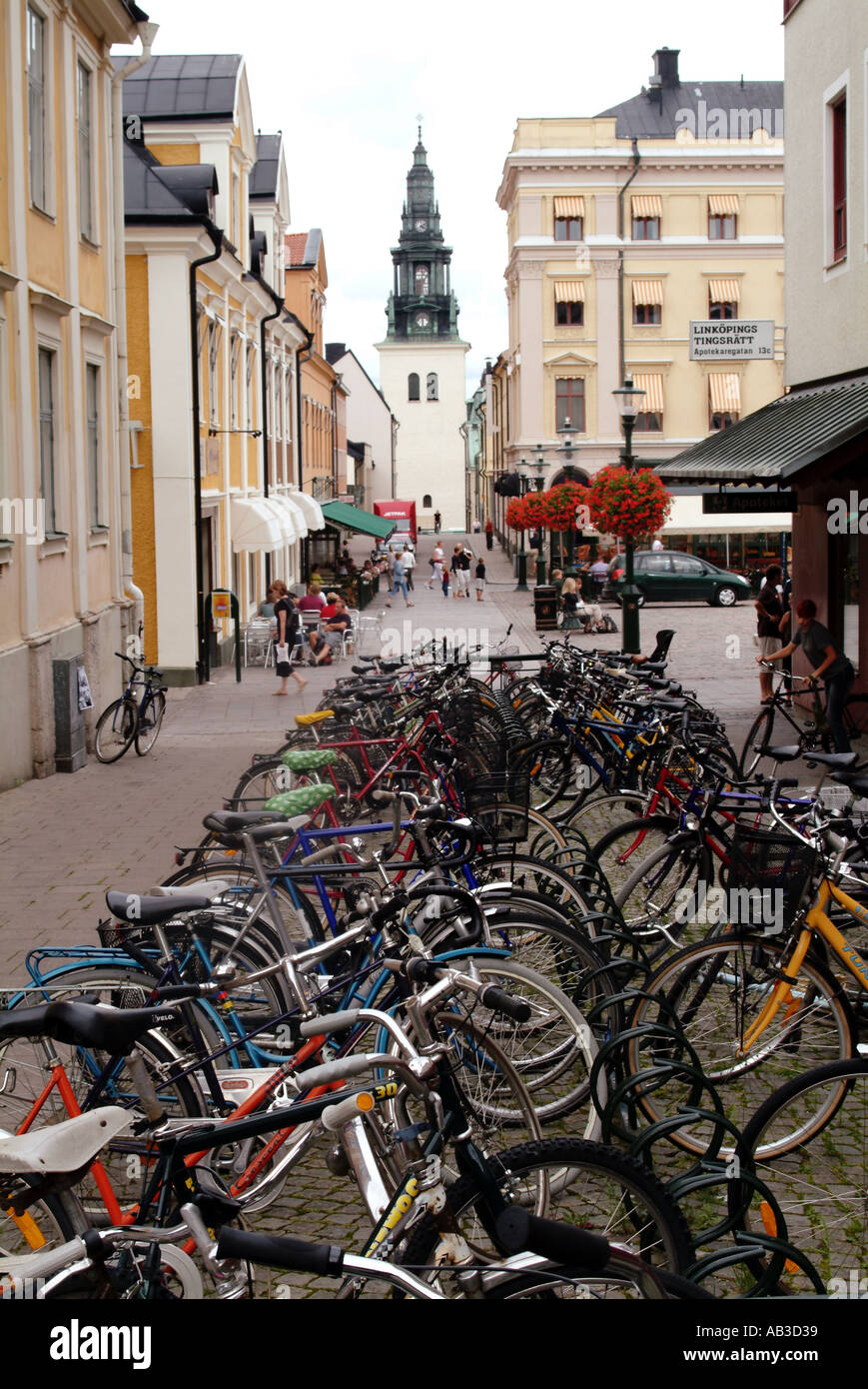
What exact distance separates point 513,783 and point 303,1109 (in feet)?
13.9

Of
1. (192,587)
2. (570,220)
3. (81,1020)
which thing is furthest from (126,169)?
(570,220)

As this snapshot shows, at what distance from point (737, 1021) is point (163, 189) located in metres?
19.3

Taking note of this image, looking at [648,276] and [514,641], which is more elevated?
[648,276]

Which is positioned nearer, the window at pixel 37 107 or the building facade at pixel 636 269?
the window at pixel 37 107

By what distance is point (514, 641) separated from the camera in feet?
89.2

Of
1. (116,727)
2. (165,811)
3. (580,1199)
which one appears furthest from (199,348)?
(580,1199)

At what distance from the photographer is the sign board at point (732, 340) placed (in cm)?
1583

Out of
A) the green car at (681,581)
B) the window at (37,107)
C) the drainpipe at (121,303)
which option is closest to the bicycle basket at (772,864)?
the window at (37,107)

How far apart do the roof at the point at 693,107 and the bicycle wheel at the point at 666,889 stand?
182 ft

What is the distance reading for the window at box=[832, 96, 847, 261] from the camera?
14.7 m

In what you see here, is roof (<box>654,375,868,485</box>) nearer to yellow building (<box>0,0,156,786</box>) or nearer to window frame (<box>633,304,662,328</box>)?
yellow building (<box>0,0,156,786</box>)

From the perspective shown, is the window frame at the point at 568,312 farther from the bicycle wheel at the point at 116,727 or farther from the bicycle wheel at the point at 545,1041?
the bicycle wheel at the point at 545,1041
